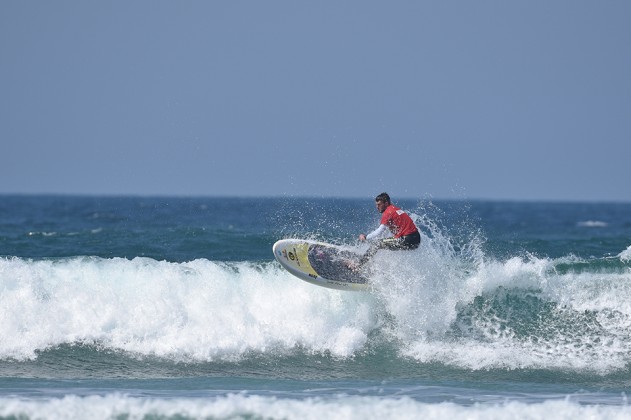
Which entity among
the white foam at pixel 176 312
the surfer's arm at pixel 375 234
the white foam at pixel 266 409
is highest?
the surfer's arm at pixel 375 234

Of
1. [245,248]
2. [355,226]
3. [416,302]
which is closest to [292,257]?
[416,302]

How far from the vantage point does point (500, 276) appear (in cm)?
1470

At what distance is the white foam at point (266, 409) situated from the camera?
9062 millimetres

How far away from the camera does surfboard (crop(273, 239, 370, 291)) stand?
528 inches

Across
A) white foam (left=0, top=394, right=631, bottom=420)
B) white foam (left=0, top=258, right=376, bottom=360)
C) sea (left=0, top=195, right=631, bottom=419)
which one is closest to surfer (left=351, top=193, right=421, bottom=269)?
sea (left=0, top=195, right=631, bottom=419)

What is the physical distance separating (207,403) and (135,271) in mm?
5670

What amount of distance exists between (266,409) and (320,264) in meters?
4.48

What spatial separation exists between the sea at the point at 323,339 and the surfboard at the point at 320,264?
32 cm

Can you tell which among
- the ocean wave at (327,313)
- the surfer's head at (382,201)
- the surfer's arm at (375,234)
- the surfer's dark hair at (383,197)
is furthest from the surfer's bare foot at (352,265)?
the surfer's dark hair at (383,197)

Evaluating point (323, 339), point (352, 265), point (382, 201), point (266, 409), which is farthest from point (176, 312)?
point (266, 409)

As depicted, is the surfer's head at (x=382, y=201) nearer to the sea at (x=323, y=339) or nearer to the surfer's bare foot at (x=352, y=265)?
the sea at (x=323, y=339)

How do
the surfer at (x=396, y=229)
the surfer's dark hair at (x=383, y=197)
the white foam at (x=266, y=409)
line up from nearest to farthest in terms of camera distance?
1. the white foam at (x=266, y=409)
2. the surfer at (x=396, y=229)
3. the surfer's dark hair at (x=383, y=197)

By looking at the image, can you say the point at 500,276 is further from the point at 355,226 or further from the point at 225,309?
the point at 355,226


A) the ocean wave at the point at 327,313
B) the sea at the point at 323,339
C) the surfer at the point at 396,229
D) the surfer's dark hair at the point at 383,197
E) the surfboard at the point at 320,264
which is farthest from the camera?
the surfboard at the point at 320,264
